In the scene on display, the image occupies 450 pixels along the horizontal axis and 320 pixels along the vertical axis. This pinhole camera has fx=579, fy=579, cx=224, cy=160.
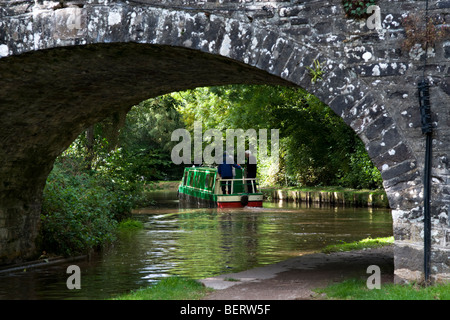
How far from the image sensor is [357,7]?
5.68 meters

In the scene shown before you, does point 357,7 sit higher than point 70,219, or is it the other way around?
point 357,7

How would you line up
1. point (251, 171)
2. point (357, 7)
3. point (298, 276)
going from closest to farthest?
1. point (357, 7)
2. point (298, 276)
3. point (251, 171)

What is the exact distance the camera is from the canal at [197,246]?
26.3ft

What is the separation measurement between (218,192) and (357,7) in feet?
54.0

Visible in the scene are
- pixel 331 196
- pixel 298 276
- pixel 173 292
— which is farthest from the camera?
pixel 331 196

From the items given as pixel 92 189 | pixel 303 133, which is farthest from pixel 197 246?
pixel 303 133

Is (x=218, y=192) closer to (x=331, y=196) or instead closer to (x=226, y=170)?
(x=226, y=170)

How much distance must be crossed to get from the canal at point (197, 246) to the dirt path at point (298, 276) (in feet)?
2.87

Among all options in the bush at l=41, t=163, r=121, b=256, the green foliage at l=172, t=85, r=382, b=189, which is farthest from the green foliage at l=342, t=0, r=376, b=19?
the green foliage at l=172, t=85, r=382, b=189

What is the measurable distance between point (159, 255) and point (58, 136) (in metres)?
2.97

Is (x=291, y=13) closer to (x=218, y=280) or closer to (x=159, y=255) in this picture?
(x=218, y=280)

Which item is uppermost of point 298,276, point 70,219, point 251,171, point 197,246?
point 251,171

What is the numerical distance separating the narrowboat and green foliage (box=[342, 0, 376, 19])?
15.1 m
